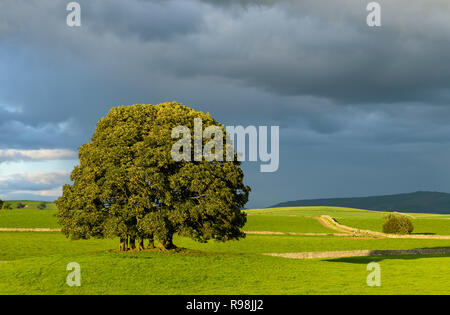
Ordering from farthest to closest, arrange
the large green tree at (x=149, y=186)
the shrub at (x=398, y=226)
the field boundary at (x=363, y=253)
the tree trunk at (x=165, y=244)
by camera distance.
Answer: the shrub at (x=398, y=226), the field boundary at (x=363, y=253), the tree trunk at (x=165, y=244), the large green tree at (x=149, y=186)

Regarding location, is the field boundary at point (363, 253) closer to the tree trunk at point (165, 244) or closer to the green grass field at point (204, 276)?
the green grass field at point (204, 276)

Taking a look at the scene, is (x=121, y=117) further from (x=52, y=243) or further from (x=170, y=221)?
(x=52, y=243)

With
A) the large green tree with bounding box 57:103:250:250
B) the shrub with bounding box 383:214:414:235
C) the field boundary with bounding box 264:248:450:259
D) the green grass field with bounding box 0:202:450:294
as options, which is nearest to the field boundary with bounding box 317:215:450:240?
the shrub with bounding box 383:214:414:235

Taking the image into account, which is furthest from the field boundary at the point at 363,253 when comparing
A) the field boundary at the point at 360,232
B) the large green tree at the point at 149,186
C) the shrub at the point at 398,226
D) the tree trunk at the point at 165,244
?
the shrub at the point at 398,226

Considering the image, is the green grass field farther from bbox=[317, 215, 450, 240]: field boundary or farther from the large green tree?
bbox=[317, 215, 450, 240]: field boundary

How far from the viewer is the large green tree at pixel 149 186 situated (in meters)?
43.7

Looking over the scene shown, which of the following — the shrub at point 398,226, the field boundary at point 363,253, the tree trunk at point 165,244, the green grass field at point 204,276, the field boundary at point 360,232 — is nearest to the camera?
the green grass field at point 204,276

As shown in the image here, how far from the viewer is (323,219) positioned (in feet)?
490

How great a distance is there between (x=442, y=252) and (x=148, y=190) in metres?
54.9

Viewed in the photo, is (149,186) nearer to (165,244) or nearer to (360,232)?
(165,244)

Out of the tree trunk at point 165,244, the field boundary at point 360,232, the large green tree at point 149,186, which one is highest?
the large green tree at point 149,186

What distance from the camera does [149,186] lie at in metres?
44.2

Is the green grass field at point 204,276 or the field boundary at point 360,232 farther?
the field boundary at point 360,232
